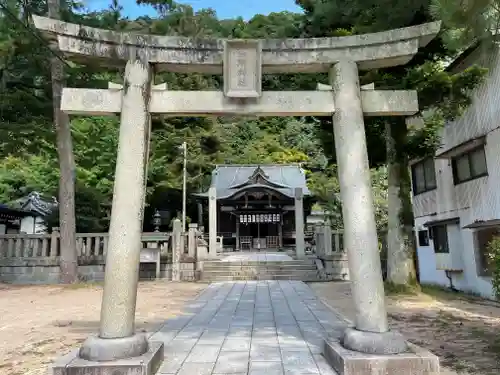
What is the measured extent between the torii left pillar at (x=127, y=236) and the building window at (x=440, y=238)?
11.8 m

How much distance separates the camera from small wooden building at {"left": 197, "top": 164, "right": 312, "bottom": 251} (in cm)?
2630

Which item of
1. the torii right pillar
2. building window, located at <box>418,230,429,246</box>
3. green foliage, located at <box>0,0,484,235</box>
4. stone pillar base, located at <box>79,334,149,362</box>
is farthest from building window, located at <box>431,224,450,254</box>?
stone pillar base, located at <box>79,334,149,362</box>

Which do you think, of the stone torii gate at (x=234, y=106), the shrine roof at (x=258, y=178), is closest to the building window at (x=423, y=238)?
the shrine roof at (x=258, y=178)

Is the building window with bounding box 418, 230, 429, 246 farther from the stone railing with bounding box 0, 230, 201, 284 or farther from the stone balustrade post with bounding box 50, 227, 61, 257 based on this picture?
the stone balustrade post with bounding box 50, 227, 61, 257

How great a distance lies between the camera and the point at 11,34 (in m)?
11.1

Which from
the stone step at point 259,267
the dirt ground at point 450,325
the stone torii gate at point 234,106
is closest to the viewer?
the stone torii gate at point 234,106

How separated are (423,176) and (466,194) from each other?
3.30 m

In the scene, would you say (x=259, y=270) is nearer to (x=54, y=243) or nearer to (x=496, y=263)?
(x=54, y=243)

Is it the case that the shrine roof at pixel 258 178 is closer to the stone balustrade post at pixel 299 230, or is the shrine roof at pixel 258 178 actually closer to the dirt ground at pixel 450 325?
the stone balustrade post at pixel 299 230

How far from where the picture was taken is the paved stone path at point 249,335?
4.21m

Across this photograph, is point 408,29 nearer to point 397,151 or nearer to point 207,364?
point 207,364

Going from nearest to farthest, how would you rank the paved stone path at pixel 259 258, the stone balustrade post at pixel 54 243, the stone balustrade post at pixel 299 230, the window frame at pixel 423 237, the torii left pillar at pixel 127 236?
1. the torii left pillar at pixel 127 236
2. the stone balustrade post at pixel 54 243
3. the window frame at pixel 423 237
4. the paved stone path at pixel 259 258
5. the stone balustrade post at pixel 299 230

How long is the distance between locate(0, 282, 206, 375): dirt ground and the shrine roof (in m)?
14.2

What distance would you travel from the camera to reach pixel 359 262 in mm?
4332
